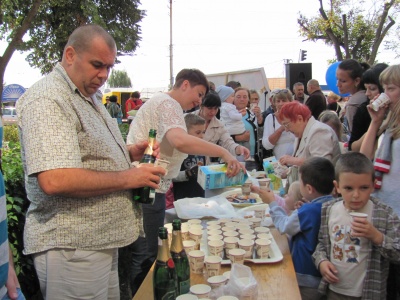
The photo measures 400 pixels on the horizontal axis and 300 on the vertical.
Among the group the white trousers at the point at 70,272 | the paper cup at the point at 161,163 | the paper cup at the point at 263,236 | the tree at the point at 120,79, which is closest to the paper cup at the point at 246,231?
the paper cup at the point at 263,236

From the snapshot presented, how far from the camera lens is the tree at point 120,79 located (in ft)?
267

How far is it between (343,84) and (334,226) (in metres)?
1.90

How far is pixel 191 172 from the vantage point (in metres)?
3.67

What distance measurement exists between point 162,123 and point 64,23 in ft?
48.9

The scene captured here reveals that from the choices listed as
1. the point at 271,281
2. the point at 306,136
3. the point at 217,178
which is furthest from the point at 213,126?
the point at 271,281

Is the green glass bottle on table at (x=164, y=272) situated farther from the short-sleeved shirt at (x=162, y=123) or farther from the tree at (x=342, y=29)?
the tree at (x=342, y=29)

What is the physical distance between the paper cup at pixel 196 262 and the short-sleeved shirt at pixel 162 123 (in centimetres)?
98

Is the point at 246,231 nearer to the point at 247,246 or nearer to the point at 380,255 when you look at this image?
the point at 247,246

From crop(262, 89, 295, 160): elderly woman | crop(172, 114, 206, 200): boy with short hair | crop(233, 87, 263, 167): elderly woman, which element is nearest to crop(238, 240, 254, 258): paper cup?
crop(172, 114, 206, 200): boy with short hair

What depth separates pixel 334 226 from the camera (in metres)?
2.11

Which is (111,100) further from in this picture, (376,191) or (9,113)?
(376,191)

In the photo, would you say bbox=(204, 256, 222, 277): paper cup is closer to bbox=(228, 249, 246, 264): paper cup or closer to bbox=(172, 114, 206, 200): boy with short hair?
bbox=(228, 249, 246, 264): paper cup

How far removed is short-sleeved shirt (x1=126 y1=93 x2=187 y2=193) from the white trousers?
3.55 feet

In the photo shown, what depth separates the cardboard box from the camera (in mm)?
2896
